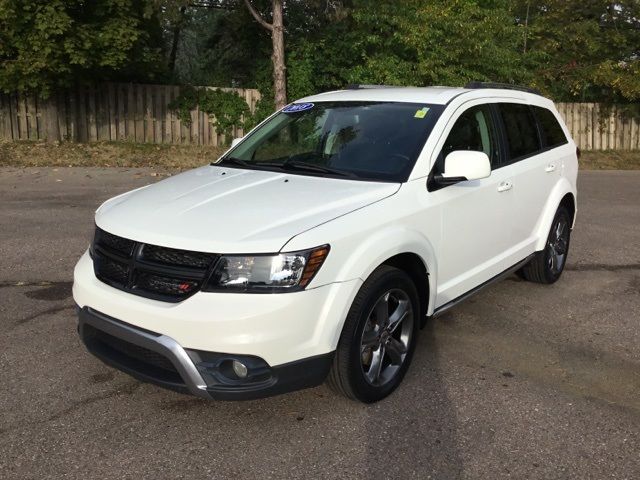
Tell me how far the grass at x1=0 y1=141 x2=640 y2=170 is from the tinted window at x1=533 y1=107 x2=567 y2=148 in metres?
10.3

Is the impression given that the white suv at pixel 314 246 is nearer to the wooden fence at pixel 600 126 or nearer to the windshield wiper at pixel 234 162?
the windshield wiper at pixel 234 162

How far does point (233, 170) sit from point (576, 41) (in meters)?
19.2

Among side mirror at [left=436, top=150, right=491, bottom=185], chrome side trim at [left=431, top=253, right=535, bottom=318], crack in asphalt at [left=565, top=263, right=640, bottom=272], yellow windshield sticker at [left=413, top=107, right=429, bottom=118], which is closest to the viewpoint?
side mirror at [left=436, top=150, right=491, bottom=185]

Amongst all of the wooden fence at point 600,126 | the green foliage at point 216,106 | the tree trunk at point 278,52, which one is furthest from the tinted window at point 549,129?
the wooden fence at point 600,126

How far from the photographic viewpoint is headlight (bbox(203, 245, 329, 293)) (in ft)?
10.1

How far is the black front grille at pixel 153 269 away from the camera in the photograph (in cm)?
311

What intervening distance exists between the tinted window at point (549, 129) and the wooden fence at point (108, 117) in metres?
11.9

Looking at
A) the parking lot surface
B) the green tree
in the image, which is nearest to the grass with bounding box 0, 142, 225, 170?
the parking lot surface

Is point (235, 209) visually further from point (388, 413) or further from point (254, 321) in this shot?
point (388, 413)

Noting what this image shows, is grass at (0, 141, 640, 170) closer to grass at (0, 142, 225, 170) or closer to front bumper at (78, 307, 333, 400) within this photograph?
grass at (0, 142, 225, 170)

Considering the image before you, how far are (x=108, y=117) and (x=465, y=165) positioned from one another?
1443 cm

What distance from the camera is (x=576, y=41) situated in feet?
67.6

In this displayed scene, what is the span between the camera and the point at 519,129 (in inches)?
207

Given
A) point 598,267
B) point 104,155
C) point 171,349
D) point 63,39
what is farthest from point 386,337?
point 104,155
